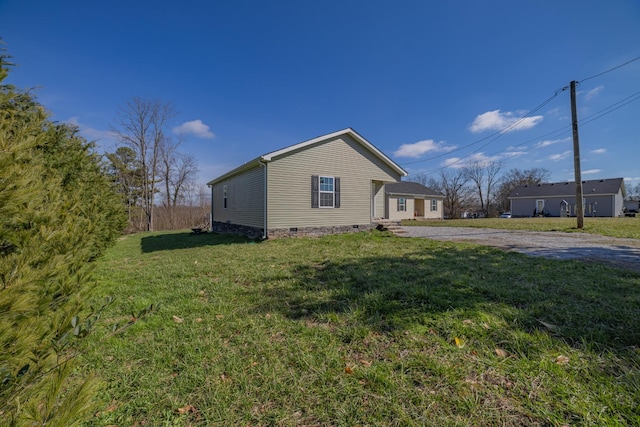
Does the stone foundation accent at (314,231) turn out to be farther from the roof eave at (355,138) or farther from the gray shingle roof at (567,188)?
the gray shingle roof at (567,188)

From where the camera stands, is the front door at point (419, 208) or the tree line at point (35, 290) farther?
the front door at point (419, 208)

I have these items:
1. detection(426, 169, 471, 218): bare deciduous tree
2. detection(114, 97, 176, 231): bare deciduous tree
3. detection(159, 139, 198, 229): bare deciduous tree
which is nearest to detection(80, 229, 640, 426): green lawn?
detection(114, 97, 176, 231): bare deciduous tree

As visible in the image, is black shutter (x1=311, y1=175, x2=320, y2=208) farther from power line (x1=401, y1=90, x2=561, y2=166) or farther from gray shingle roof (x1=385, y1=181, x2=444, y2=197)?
gray shingle roof (x1=385, y1=181, x2=444, y2=197)

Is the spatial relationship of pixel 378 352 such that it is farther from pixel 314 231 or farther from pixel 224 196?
pixel 224 196

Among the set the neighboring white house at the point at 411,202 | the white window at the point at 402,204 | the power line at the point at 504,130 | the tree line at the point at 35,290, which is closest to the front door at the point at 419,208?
the neighboring white house at the point at 411,202

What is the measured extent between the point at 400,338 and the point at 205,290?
10.4 feet

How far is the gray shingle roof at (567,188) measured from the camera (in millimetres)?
28844

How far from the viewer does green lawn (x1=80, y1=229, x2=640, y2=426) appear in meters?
1.67

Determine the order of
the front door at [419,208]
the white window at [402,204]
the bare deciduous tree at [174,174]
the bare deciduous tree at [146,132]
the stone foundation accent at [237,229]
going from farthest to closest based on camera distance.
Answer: the front door at [419,208]
the white window at [402,204]
the bare deciduous tree at [174,174]
the bare deciduous tree at [146,132]
the stone foundation accent at [237,229]

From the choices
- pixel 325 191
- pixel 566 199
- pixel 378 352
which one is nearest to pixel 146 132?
pixel 325 191

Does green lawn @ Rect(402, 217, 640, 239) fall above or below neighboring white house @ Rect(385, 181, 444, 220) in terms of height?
below

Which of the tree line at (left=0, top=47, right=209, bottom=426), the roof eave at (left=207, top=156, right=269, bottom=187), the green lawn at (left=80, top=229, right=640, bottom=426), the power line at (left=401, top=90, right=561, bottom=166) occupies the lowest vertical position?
the green lawn at (left=80, top=229, right=640, bottom=426)

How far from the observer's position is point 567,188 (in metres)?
30.2

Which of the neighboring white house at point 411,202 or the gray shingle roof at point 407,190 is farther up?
the gray shingle roof at point 407,190
